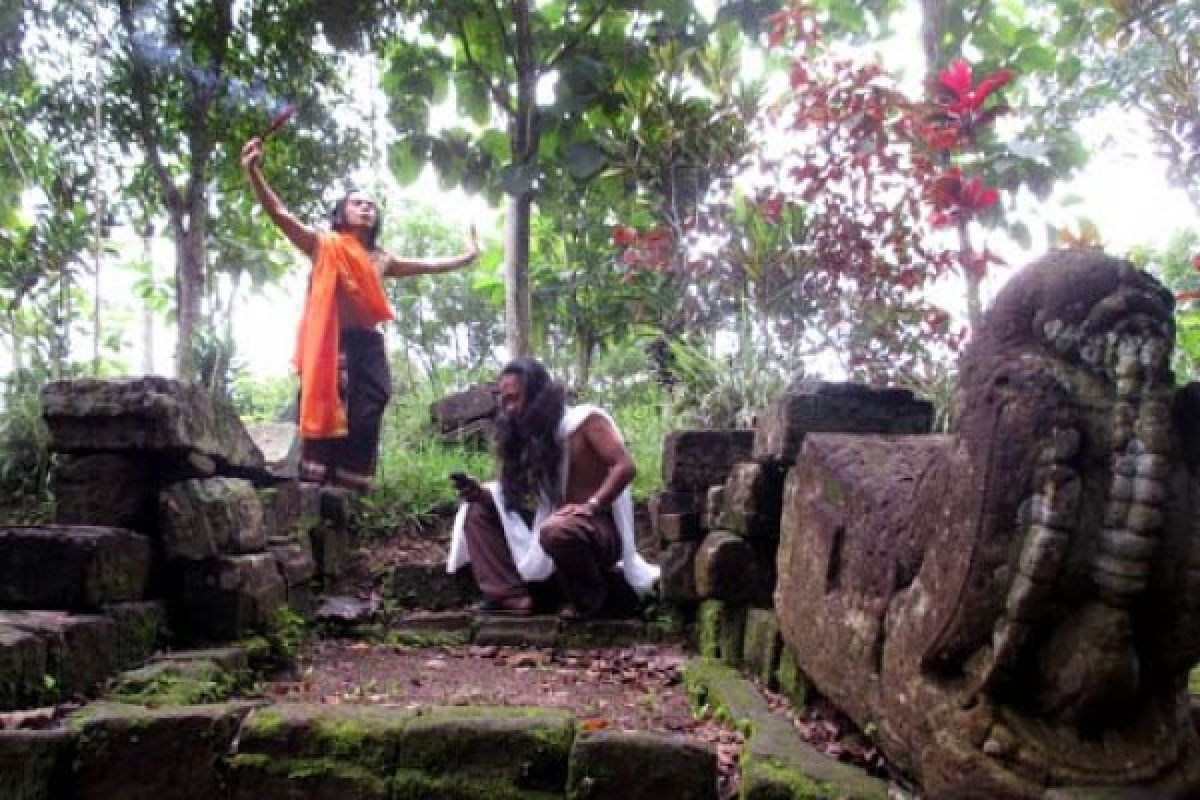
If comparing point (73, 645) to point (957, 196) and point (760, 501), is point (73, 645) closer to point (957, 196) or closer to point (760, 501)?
point (760, 501)

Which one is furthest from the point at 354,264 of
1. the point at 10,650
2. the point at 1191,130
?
the point at 1191,130

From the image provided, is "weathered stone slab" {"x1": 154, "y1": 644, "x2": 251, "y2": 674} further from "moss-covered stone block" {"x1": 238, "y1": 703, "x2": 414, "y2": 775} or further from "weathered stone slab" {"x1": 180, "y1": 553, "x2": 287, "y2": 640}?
"moss-covered stone block" {"x1": 238, "y1": 703, "x2": 414, "y2": 775}

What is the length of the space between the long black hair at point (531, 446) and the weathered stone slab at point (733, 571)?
3.87 ft

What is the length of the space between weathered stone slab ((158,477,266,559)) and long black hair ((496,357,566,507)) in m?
1.29

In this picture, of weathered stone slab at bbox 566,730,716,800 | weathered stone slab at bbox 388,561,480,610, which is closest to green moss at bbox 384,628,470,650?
weathered stone slab at bbox 388,561,480,610

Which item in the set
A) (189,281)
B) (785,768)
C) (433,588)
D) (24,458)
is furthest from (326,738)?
(189,281)

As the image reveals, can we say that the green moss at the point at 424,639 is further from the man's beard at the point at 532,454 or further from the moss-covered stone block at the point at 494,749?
the moss-covered stone block at the point at 494,749

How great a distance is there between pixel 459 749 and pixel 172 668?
1.23 meters

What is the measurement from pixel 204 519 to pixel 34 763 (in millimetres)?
1310

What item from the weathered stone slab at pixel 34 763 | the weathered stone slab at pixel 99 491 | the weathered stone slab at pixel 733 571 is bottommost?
the weathered stone slab at pixel 34 763

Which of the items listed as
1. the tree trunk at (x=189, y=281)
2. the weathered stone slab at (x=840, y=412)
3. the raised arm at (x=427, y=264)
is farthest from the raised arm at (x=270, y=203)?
the weathered stone slab at (x=840, y=412)

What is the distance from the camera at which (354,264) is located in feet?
18.2

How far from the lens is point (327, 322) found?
216 inches

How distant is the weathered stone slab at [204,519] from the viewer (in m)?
3.45
